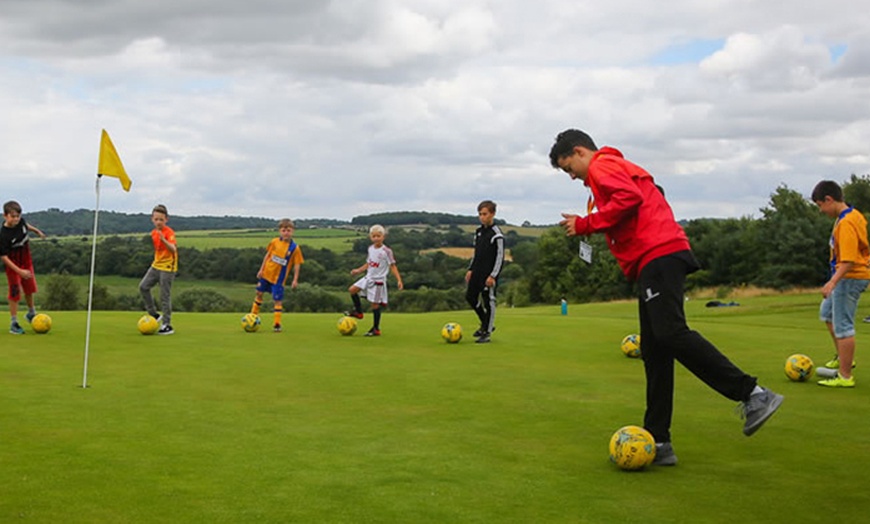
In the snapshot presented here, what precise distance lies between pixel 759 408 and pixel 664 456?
0.83 m

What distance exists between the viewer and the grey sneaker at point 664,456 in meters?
7.23

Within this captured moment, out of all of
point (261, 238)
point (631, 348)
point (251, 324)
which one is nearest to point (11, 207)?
point (251, 324)

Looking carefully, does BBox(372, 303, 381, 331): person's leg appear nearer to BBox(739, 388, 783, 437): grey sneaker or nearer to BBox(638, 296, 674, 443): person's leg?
BBox(638, 296, 674, 443): person's leg

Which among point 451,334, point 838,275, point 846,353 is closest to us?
point 838,275

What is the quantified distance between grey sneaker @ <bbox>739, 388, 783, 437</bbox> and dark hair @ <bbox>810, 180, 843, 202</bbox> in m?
4.78

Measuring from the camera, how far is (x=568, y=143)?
305 inches

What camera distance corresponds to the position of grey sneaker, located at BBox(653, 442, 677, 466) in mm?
7234

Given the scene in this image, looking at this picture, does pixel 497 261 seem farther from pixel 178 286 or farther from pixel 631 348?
pixel 178 286

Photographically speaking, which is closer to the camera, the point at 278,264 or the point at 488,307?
the point at 488,307

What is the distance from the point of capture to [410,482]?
6449mm

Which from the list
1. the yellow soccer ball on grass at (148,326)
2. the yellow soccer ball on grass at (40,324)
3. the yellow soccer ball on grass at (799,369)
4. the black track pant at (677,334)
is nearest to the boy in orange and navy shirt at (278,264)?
the yellow soccer ball on grass at (148,326)

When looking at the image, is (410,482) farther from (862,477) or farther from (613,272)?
(613,272)

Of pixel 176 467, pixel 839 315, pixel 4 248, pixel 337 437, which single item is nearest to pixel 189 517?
pixel 176 467

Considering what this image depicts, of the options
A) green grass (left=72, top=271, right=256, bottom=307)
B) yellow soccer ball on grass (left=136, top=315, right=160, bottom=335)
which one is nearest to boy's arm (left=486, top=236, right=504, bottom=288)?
yellow soccer ball on grass (left=136, top=315, right=160, bottom=335)
